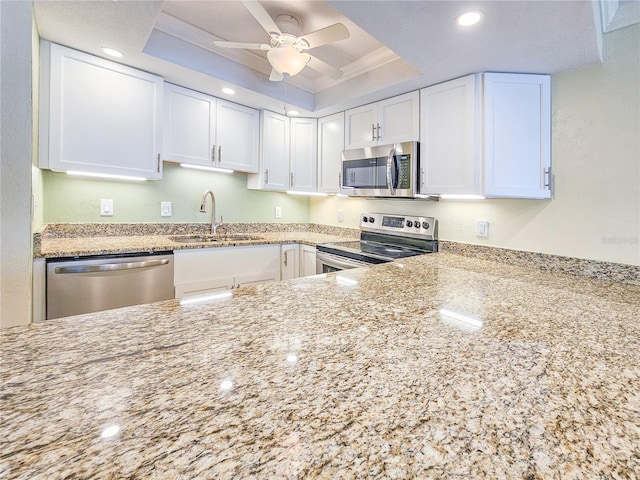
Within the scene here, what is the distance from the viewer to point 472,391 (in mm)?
493

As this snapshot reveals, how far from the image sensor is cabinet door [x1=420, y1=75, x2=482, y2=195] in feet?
6.43

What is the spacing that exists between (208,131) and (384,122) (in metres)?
1.52

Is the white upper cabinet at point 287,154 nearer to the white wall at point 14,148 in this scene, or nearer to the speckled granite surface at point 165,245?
the speckled granite surface at point 165,245

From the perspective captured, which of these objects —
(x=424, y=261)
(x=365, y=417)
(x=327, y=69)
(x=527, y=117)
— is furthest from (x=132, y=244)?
(x=527, y=117)

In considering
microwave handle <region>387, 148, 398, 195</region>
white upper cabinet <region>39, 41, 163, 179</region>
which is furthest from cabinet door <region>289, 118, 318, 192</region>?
white upper cabinet <region>39, 41, 163, 179</region>

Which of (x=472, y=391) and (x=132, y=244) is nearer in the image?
(x=472, y=391)

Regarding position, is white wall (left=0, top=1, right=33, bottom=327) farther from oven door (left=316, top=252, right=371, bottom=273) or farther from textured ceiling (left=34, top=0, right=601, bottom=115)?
oven door (left=316, top=252, right=371, bottom=273)

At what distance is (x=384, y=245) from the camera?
2740mm

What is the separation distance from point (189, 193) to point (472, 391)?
2.85 meters

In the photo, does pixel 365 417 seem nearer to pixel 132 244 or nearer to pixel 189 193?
pixel 132 244

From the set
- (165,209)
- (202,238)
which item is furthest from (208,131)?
(202,238)

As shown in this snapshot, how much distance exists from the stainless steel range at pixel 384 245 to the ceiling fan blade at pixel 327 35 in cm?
142

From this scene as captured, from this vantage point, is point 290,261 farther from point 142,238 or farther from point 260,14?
point 260,14

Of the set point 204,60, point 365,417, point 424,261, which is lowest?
point 365,417
